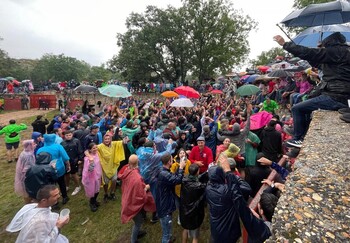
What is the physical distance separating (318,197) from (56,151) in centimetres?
587

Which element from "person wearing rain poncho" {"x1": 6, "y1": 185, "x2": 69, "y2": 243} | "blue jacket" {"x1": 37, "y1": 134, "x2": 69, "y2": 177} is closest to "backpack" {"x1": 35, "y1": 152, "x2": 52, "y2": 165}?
"blue jacket" {"x1": 37, "y1": 134, "x2": 69, "y2": 177}

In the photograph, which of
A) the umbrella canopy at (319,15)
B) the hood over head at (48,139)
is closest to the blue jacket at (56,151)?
the hood over head at (48,139)

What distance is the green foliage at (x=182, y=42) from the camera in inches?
1062

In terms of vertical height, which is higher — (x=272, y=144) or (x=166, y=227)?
(x=272, y=144)

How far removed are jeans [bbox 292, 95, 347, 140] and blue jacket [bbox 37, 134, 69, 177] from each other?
18.6 feet

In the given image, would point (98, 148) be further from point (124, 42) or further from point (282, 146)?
point (124, 42)

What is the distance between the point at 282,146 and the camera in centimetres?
537

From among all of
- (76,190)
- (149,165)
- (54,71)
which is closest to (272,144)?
(149,165)

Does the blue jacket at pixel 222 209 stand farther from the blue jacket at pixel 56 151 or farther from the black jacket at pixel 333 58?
the blue jacket at pixel 56 151

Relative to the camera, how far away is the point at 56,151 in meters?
5.72

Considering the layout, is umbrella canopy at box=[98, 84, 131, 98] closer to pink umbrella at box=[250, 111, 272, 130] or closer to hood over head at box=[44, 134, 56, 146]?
hood over head at box=[44, 134, 56, 146]

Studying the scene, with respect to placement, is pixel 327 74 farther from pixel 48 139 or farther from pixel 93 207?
pixel 48 139

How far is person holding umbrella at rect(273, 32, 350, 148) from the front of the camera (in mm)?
3221

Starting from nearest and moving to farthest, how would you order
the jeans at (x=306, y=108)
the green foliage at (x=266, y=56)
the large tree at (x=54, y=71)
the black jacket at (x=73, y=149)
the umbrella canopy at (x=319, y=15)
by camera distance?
the jeans at (x=306, y=108) < the umbrella canopy at (x=319, y=15) < the black jacket at (x=73, y=149) < the large tree at (x=54, y=71) < the green foliage at (x=266, y=56)
